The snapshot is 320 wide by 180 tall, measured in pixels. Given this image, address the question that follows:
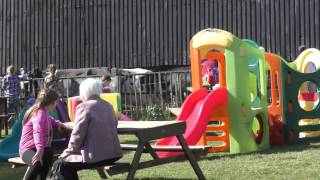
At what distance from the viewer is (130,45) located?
81.6 ft

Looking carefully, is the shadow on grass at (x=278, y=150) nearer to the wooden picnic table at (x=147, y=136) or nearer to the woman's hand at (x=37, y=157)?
the wooden picnic table at (x=147, y=136)

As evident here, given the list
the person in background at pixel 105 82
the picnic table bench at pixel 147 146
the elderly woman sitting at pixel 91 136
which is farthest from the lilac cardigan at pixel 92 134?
the person in background at pixel 105 82

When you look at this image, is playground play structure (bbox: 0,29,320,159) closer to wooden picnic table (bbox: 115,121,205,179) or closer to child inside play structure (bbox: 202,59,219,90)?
wooden picnic table (bbox: 115,121,205,179)

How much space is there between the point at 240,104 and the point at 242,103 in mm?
59

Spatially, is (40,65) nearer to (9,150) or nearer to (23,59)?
(23,59)

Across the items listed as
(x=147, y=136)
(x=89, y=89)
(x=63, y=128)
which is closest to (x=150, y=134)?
(x=147, y=136)

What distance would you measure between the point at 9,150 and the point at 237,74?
14.8ft

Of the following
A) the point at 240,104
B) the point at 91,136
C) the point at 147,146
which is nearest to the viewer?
the point at 91,136

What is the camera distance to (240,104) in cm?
1077

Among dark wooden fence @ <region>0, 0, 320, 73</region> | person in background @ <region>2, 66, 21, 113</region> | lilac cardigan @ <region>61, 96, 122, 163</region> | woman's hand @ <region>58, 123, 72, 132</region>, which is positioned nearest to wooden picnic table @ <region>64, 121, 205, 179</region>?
lilac cardigan @ <region>61, 96, 122, 163</region>

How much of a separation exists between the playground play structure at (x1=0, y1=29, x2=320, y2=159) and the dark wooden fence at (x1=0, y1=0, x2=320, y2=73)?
352 inches

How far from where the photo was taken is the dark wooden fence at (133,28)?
72.1 ft

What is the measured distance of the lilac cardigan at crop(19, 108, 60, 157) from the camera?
717 centimetres

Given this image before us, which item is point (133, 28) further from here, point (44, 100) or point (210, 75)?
point (44, 100)
